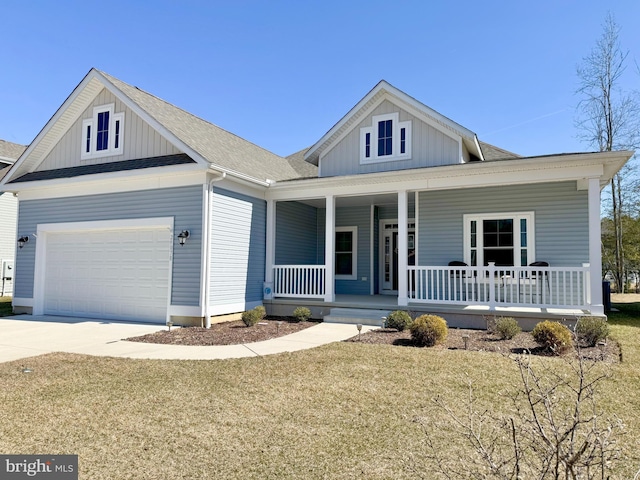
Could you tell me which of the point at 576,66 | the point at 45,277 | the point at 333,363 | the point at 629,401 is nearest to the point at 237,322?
the point at 333,363

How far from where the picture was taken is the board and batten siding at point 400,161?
1161 cm

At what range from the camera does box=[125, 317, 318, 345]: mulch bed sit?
8.19 meters

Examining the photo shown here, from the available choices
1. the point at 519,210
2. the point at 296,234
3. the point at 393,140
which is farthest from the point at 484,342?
the point at 296,234

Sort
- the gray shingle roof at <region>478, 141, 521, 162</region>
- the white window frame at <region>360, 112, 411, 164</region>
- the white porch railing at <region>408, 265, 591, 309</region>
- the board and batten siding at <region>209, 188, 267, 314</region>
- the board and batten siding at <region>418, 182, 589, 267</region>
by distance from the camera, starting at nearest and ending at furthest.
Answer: the white porch railing at <region>408, 265, 591, 309</region>, the board and batten siding at <region>209, 188, 267, 314</region>, the board and batten siding at <region>418, 182, 589, 267</region>, the white window frame at <region>360, 112, 411, 164</region>, the gray shingle roof at <region>478, 141, 521, 162</region>

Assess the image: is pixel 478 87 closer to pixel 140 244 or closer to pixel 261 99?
pixel 261 99

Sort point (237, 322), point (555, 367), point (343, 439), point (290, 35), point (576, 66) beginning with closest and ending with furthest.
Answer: point (343, 439), point (555, 367), point (237, 322), point (290, 35), point (576, 66)

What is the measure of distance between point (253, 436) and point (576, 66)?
979 inches

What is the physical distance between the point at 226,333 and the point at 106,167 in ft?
19.9

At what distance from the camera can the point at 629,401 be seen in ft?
15.4

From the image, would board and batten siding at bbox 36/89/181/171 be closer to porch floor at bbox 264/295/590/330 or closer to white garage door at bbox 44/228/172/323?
white garage door at bbox 44/228/172/323

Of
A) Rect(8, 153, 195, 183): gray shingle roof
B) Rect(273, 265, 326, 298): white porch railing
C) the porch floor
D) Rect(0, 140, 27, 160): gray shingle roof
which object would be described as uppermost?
Rect(0, 140, 27, 160): gray shingle roof

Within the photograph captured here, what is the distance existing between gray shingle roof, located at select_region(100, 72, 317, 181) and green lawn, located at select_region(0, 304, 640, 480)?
18.5 ft

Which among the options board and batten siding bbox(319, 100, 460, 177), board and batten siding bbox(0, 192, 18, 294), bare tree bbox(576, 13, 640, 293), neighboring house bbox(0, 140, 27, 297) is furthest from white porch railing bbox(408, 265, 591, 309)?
board and batten siding bbox(0, 192, 18, 294)

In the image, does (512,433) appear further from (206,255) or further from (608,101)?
(608,101)
